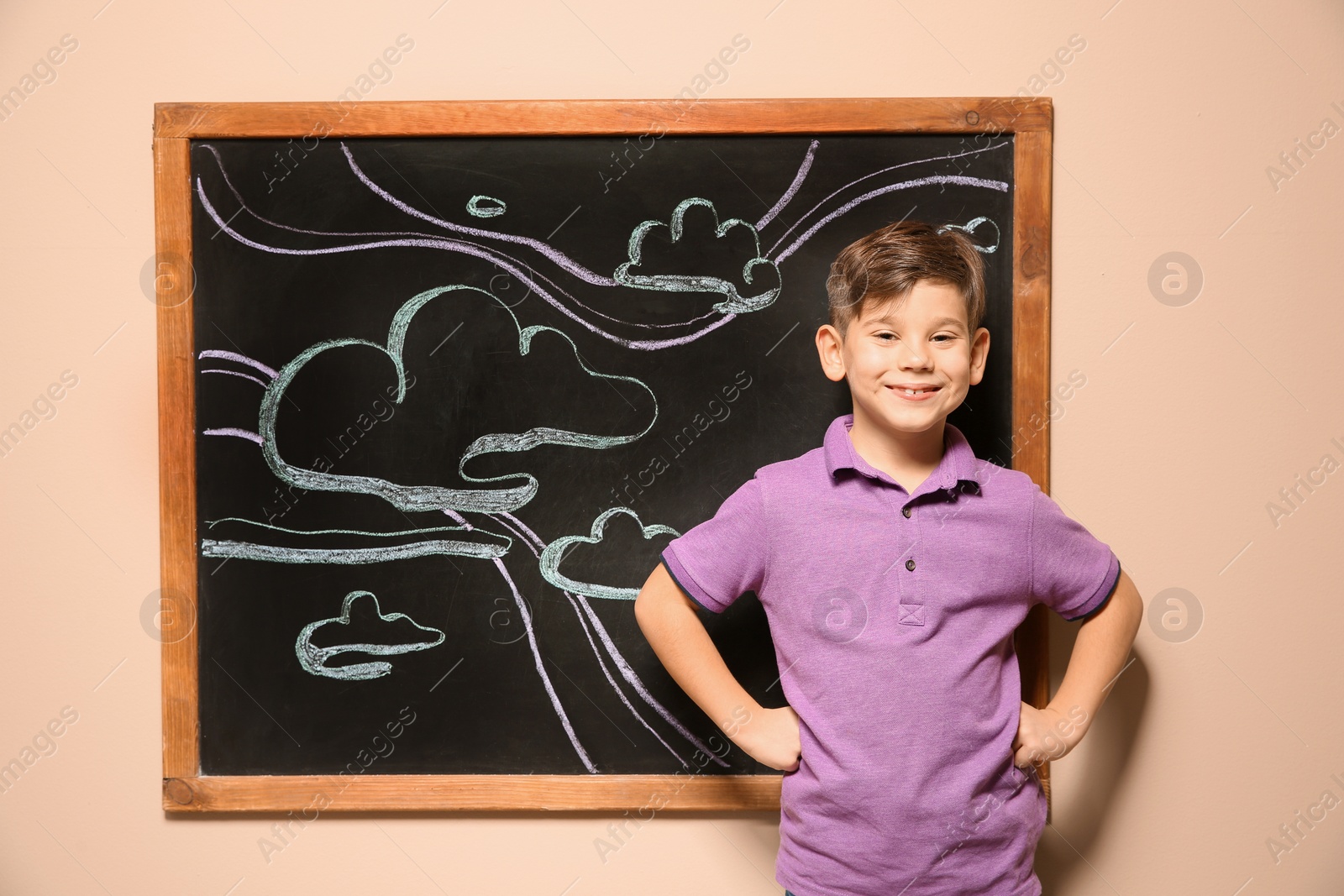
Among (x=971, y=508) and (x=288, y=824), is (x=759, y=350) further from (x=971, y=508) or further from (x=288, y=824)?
(x=288, y=824)

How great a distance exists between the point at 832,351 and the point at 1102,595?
1.54 feet

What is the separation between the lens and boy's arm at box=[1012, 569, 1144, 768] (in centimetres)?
100

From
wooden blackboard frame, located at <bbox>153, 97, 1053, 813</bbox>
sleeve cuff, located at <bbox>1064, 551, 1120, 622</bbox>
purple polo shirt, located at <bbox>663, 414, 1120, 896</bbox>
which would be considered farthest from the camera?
wooden blackboard frame, located at <bbox>153, 97, 1053, 813</bbox>

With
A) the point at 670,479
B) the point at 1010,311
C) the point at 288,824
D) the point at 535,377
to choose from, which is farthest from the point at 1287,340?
the point at 288,824

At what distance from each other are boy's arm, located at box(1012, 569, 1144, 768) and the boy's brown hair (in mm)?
412

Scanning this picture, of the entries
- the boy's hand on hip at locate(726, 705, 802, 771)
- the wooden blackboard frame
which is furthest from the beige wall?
the boy's hand on hip at locate(726, 705, 802, 771)

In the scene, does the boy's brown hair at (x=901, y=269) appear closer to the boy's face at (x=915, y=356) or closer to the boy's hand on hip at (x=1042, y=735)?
the boy's face at (x=915, y=356)

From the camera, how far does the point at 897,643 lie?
922 millimetres

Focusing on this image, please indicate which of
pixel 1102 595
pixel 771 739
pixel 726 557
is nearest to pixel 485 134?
pixel 726 557

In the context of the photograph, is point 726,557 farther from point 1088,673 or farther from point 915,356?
point 1088,673

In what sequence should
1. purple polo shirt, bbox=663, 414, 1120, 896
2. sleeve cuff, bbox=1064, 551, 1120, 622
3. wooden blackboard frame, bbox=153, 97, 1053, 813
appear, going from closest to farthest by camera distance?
purple polo shirt, bbox=663, 414, 1120, 896 < sleeve cuff, bbox=1064, 551, 1120, 622 < wooden blackboard frame, bbox=153, 97, 1053, 813

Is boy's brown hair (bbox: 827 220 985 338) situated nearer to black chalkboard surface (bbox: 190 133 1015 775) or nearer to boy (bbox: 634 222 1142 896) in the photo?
boy (bbox: 634 222 1142 896)

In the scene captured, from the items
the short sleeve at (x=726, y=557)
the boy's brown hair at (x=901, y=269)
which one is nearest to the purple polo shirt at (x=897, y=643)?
the short sleeve at (x=726, y=557)

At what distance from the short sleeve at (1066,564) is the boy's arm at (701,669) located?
0.36 m
